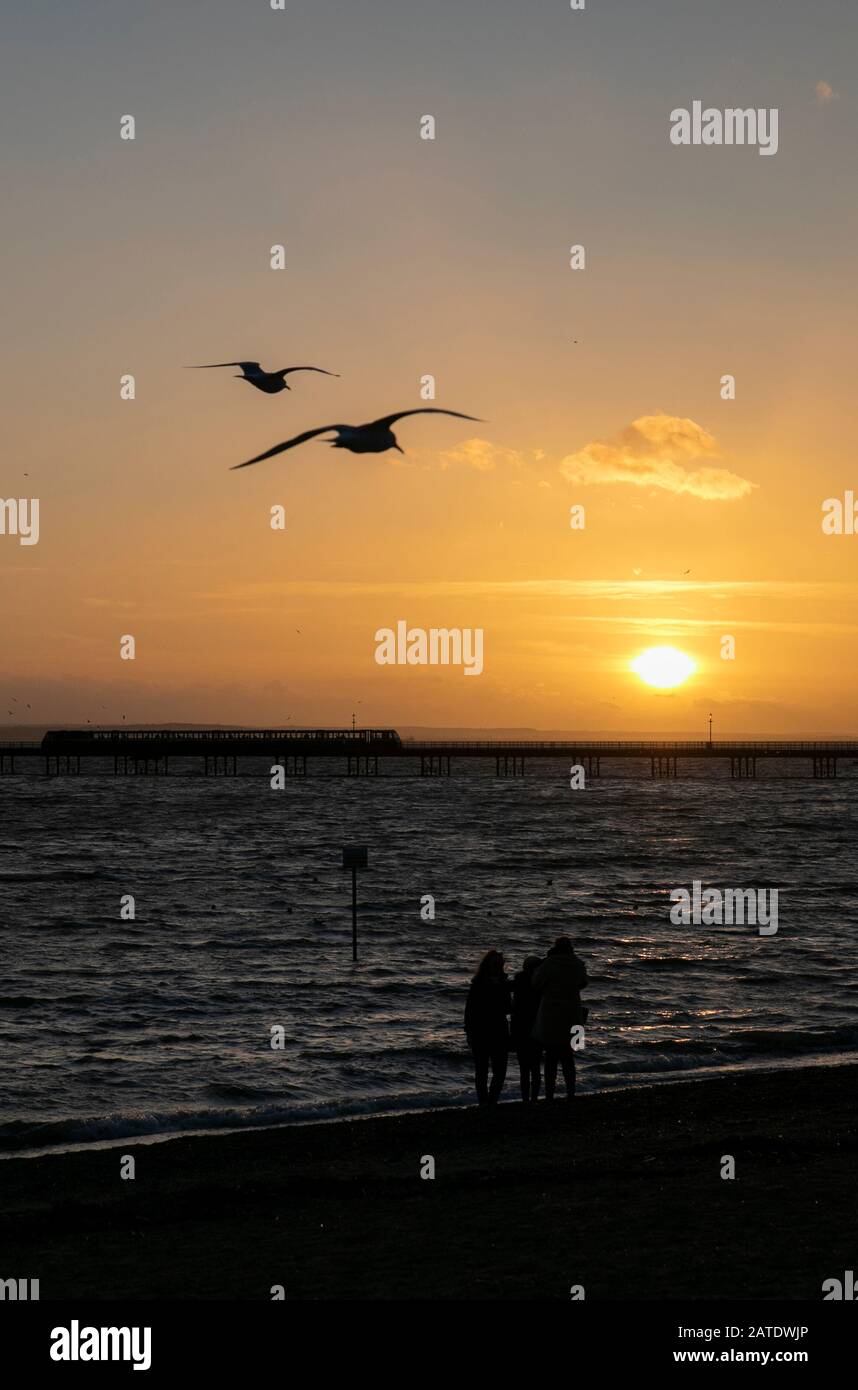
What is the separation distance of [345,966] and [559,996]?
16.9 meters

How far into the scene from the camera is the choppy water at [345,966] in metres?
20.2

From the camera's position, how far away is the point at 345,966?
1252 inches

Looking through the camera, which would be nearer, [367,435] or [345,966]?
[367,435]

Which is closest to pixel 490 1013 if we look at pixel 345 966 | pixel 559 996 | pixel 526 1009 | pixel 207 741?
pixel 526 1009

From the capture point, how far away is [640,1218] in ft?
35.5

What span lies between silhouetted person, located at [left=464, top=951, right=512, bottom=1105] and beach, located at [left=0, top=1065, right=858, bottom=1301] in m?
0.66

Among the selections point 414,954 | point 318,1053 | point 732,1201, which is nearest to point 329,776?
point 414,954

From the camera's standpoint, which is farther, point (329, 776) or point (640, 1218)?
point (329, 776)

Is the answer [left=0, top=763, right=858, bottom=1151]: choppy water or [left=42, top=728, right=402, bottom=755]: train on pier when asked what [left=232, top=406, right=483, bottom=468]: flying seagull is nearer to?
[left=0, top=763, right=858, bottom=1151]: choppy water

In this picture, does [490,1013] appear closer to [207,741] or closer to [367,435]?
[367,435]

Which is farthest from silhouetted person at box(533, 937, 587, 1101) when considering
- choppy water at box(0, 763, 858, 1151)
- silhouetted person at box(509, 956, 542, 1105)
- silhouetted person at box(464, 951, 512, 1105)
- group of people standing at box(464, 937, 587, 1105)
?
choppy water at box(0, 763, 858, 1151)
